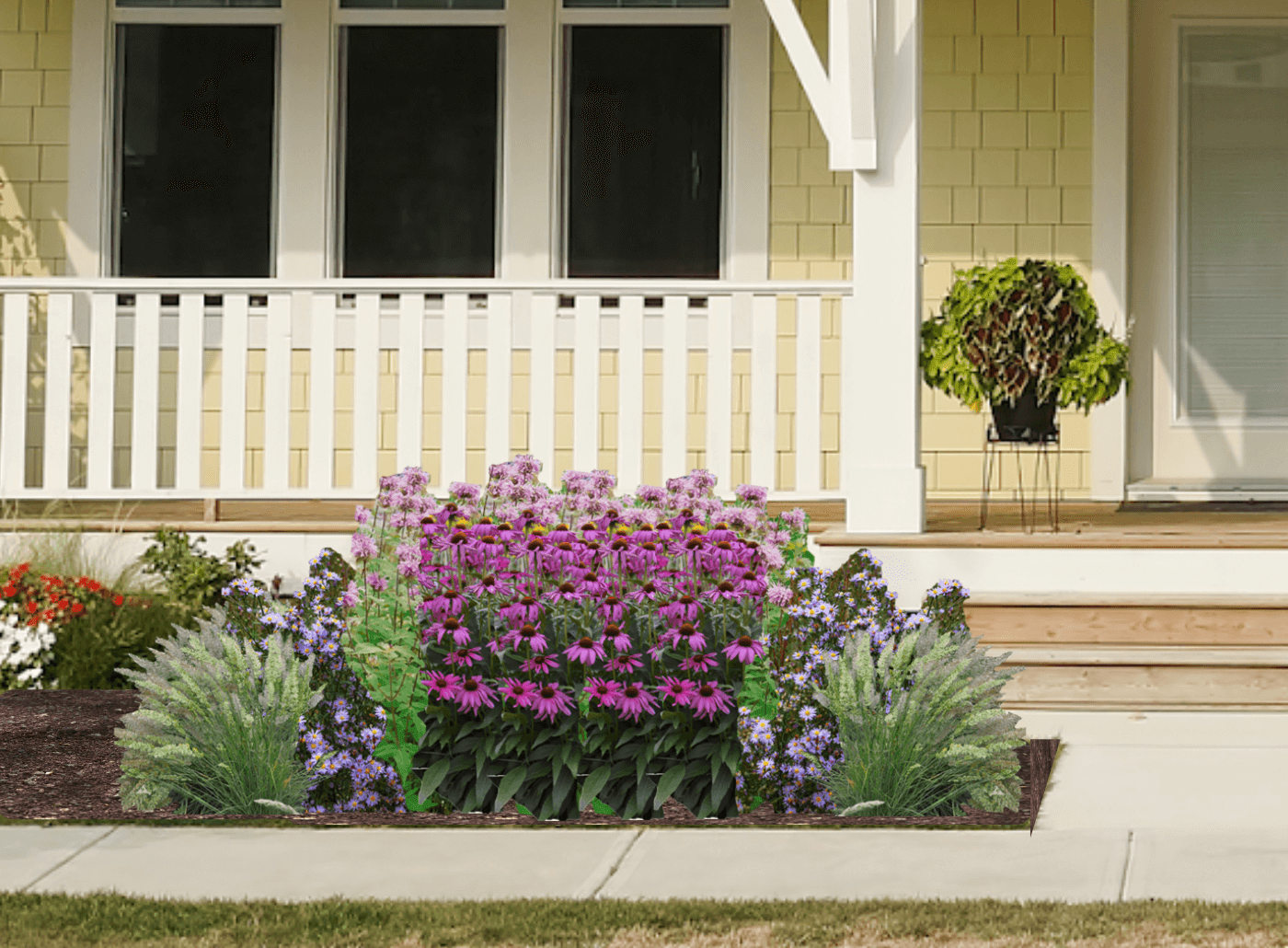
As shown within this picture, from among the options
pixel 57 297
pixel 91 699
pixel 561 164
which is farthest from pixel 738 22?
pixel 91 699

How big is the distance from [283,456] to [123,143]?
2.43m

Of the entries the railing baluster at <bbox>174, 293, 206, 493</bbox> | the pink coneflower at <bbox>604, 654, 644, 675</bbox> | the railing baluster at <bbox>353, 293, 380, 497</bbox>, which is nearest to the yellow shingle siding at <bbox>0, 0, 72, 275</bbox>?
the railing baluster at <bbox>174, 293, 206, 493</bbox>

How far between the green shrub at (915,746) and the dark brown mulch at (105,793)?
55 mm

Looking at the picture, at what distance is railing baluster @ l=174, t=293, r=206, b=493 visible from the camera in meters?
6.85

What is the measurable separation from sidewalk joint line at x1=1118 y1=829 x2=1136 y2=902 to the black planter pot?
8.39 ft

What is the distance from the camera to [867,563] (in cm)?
512

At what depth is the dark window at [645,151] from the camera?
8219 mm

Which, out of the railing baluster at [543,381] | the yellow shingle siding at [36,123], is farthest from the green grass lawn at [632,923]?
the yellow shingle siding at [36,123]

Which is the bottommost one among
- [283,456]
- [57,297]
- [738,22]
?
[283,456]

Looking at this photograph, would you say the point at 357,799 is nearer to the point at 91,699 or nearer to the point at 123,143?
the point at 91,699

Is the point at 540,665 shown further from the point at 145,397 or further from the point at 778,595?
the point at 145,397

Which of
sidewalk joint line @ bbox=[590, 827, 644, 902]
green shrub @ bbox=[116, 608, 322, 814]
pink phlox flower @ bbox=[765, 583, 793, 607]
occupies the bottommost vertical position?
sidewalk joint line @ bbox=[590, 827, 644, 902]

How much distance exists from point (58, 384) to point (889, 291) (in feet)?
11.2

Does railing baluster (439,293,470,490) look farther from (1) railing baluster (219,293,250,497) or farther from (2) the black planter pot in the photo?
(2) the black planter pot
